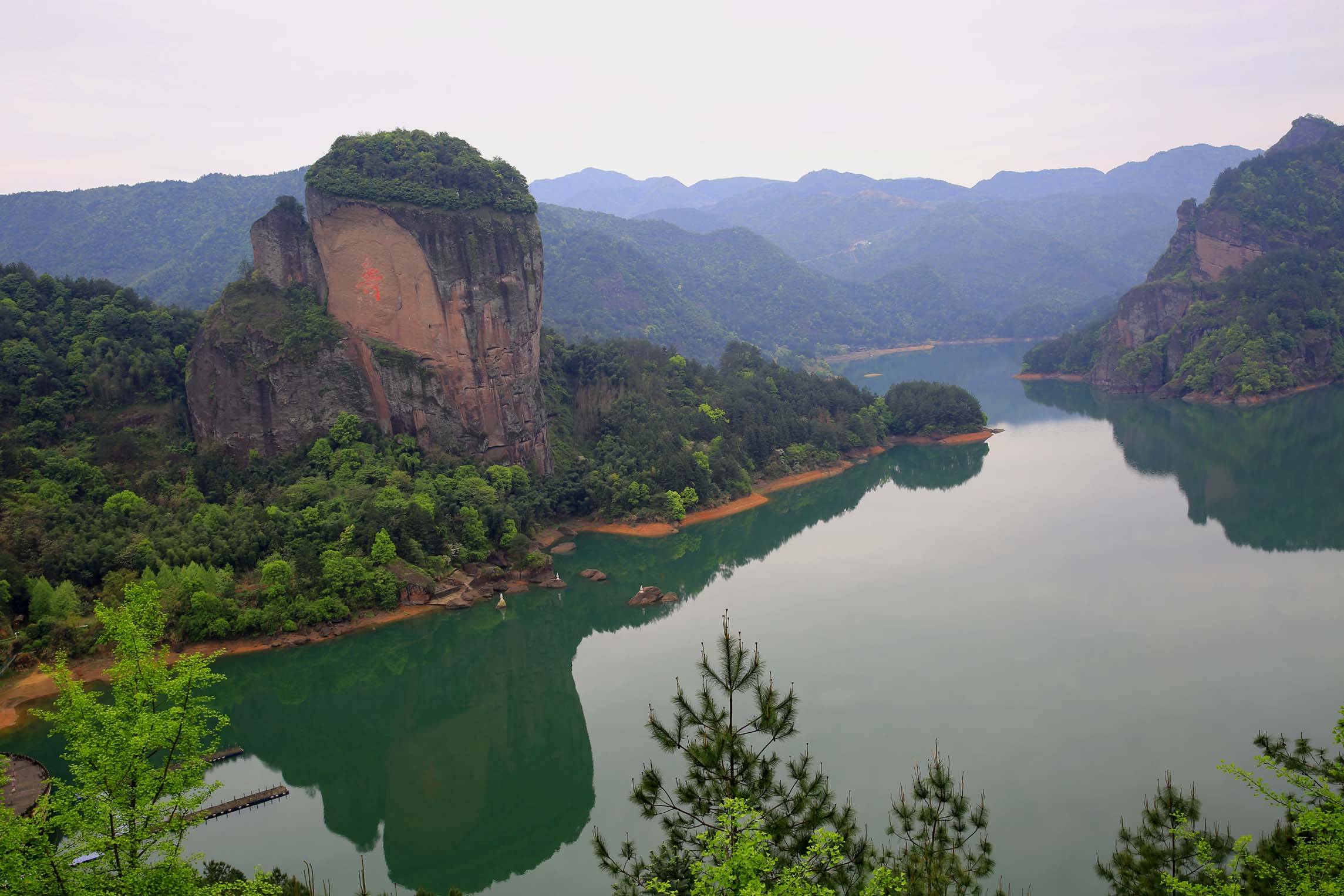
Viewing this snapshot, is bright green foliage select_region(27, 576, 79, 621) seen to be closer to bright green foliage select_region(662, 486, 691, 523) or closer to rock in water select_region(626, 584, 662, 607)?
rock in water select_region(626, 584, 662, 607)

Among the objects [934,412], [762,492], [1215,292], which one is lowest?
[762,492]

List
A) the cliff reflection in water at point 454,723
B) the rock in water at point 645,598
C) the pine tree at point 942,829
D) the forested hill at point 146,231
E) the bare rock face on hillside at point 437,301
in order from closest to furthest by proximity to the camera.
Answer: the pine tree at point 942,829 → the cliff reflection in water at point 454,723 → the rock in water at point 645,598 → the bare rock face on hillside at point 437,301 → the forested hill at point 146,231

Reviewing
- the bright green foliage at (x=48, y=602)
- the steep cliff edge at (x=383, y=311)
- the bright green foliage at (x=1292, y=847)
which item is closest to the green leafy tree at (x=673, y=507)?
the steep cliff edge at (x=383, y=311)

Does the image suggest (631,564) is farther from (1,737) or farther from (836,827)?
(836,827)

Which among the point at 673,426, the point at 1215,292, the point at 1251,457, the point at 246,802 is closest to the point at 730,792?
the point at 246,802

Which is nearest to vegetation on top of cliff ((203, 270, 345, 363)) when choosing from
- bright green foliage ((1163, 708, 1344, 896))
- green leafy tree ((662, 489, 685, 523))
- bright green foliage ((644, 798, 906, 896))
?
green leafy tree ((662, 489, 685, 523))

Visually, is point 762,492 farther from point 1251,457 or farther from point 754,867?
point 754,867

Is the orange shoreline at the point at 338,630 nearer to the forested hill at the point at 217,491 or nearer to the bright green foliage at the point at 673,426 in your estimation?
the forested hill at the point at 217,491
